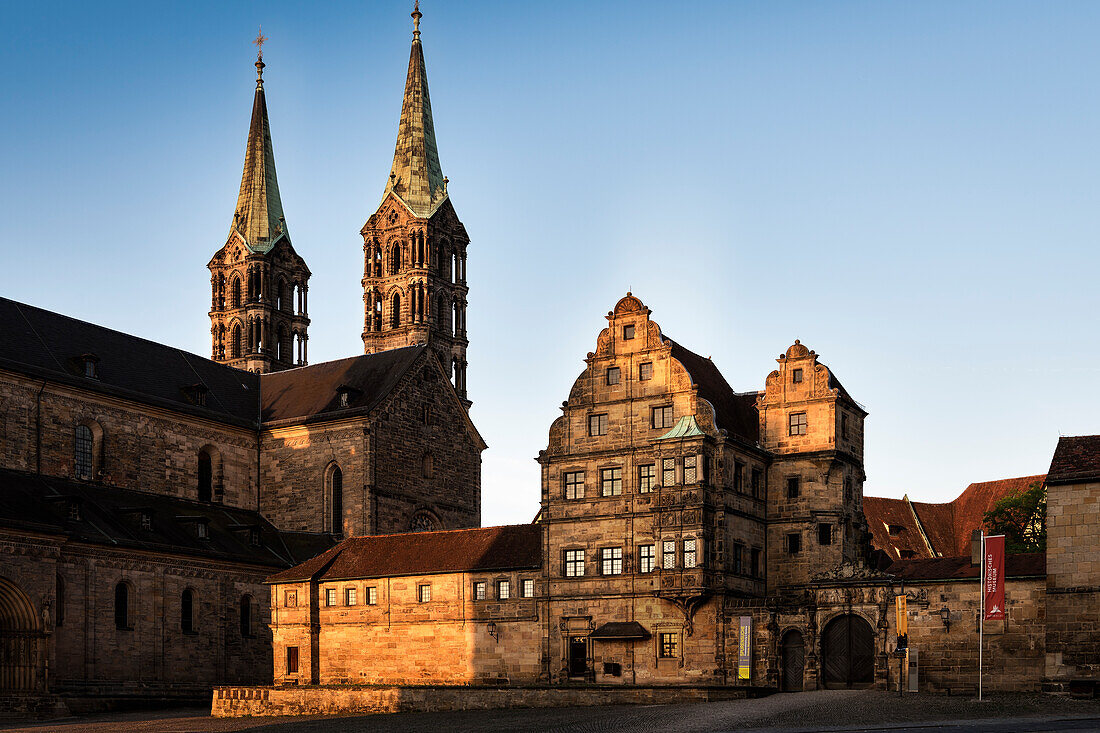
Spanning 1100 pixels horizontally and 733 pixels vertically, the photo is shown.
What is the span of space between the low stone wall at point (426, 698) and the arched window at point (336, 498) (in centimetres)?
2192

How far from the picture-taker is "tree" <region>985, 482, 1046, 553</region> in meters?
74.3

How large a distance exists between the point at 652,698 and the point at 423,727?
826 centimetres

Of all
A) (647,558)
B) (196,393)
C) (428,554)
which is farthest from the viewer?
(196,393)

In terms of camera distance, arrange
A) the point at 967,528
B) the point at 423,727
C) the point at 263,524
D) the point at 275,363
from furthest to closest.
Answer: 1. the point at 275,363
2. the point at 967,528
3. the point at 263,524
4. the point at 423,727

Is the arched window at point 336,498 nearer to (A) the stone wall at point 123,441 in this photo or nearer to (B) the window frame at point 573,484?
(A) the stone wall at point 123,441

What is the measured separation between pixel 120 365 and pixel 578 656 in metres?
31.4

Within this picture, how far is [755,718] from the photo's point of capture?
4038 cm

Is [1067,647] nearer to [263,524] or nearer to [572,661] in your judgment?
[572,661]

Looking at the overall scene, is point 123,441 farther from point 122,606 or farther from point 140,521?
point 122,606

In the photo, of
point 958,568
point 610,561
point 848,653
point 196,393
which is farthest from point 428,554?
point 958,568

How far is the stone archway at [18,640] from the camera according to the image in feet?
193

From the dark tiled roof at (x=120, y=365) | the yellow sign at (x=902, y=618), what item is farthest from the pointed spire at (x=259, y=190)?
the yellow sign at (x=902, y=618)

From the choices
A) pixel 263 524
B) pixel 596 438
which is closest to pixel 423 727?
pixel 596 438

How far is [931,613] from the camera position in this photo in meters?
50.6
